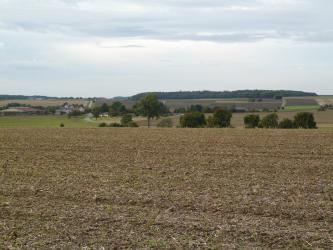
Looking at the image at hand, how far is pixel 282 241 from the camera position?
8695 mm

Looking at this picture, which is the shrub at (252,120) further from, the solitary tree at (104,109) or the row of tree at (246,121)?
the solitary tree at (104,109)

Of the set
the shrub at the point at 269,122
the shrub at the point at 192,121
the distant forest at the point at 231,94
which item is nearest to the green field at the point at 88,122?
the shrub at the point at 269,122

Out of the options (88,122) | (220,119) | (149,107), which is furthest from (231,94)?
(220,119)

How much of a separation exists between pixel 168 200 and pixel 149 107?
58.1 meters

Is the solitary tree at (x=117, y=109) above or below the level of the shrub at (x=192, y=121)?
above

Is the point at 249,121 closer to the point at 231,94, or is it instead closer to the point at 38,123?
the point at 38,123

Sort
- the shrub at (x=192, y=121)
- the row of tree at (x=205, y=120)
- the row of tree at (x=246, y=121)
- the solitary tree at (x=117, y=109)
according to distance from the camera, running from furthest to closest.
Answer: the solitary tree at (x=117, y=109) < the shrub at (x=192, y=121) < the row of tree at (x=205, y=120) < the row of tree at (x=246, y=121)

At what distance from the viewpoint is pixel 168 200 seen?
12062 millimetres

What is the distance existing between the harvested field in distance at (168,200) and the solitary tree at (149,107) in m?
47.0

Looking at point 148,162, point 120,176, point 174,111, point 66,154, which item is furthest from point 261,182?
point 174,111

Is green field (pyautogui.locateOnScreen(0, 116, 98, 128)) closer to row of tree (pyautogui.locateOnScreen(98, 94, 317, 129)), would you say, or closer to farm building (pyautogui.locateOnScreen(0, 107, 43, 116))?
row of tree (pyautogui.locateOnScreen(98, 94, 317, 129))

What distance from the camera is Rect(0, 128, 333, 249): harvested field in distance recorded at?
8.90 meters

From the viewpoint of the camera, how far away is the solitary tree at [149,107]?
69.8 metres

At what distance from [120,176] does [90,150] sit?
8775 mm
